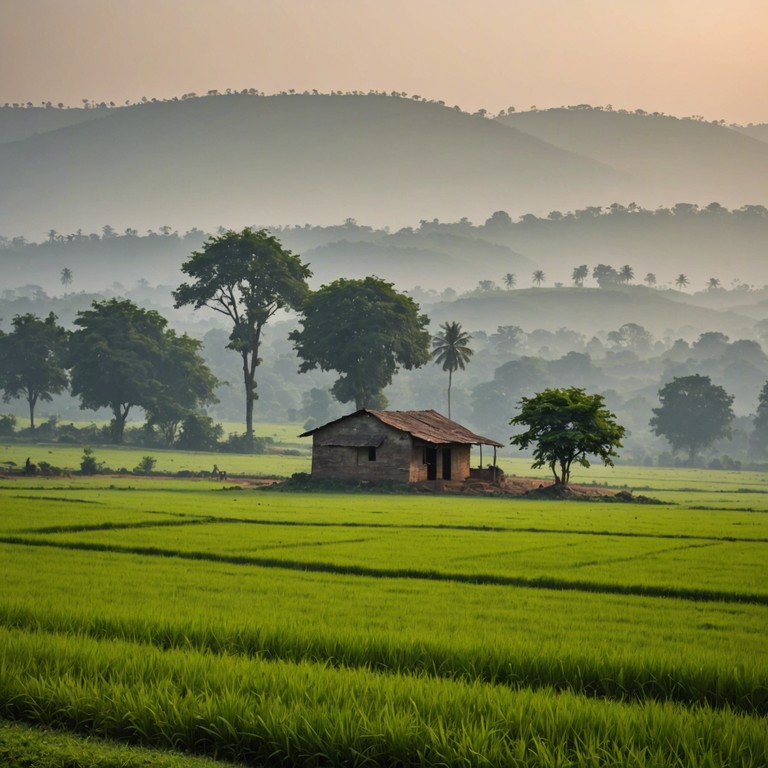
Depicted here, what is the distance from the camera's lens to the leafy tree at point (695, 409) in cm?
13925

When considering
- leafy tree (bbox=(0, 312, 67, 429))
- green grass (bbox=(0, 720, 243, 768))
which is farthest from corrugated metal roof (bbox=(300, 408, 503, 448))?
leafy tree (bbox=(0, 312, 67, 429))

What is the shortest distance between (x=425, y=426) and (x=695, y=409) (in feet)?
257

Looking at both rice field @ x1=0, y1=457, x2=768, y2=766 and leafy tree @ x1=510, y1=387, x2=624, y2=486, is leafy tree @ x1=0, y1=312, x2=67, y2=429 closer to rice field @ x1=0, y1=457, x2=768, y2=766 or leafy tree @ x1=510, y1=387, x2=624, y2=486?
leafy tree @ x1=510, y1=387, x2=624, y2=486

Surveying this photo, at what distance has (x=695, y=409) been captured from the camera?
140 meters

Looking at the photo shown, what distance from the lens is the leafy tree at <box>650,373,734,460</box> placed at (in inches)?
5482

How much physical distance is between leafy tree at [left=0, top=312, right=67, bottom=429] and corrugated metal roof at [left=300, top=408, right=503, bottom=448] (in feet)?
184

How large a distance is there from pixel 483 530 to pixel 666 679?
82.2 feet

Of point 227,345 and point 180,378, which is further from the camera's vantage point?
point 180,378

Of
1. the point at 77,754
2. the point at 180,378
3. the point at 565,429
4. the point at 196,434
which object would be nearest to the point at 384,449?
the point at 565,429

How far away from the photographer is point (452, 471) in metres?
72.2

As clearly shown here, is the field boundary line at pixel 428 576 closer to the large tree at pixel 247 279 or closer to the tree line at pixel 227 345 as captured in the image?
the tree line at pixel 227 345

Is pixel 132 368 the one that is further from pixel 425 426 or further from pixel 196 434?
pixel 425 426

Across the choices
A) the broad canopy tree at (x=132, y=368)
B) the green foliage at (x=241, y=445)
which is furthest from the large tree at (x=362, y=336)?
the broad canopy tree at (x=132, y=368)

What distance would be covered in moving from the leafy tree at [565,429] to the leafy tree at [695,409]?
74.0m
